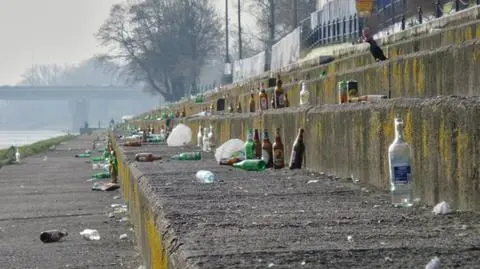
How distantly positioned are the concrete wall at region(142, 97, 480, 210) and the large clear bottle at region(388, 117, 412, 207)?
0.10 meters

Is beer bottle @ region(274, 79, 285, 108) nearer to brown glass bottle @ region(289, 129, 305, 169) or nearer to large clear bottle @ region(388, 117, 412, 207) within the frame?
brown glass bottle @ region(289, 129, 305, 169)

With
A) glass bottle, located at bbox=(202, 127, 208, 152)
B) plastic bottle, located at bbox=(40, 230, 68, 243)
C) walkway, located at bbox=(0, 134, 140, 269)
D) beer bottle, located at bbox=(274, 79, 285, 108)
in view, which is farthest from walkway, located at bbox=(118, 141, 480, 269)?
glass bottle, located at bbox=(202, 127, 208, 152)

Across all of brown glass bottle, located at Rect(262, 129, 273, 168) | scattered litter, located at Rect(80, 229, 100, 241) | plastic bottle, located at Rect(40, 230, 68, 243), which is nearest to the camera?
brown glass bottle, located at Rect(262, 129, 273, 168)

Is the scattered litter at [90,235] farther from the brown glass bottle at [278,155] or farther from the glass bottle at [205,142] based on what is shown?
the glass bottle at [205,142]

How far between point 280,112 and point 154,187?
12.0 feet

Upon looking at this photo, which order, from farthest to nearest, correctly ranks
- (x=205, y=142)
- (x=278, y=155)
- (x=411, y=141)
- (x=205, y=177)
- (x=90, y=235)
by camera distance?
(x=205, y=142), (x=90, y=235), (x=278, y=155), (x=205, y=177), (x=411, y=141)

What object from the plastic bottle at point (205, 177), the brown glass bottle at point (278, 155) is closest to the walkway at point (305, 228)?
the plastic bottle at point (205, 177)

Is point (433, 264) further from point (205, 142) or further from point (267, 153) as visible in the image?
point (205, 142)

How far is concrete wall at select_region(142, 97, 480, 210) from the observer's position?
577 cm

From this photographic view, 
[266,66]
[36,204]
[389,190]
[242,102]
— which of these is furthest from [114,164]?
[266,66]

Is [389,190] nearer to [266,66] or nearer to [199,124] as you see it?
[199,124]

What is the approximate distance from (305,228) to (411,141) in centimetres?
141

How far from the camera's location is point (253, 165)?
10.5 m

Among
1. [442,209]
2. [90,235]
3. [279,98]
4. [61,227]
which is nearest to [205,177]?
[442,209]
